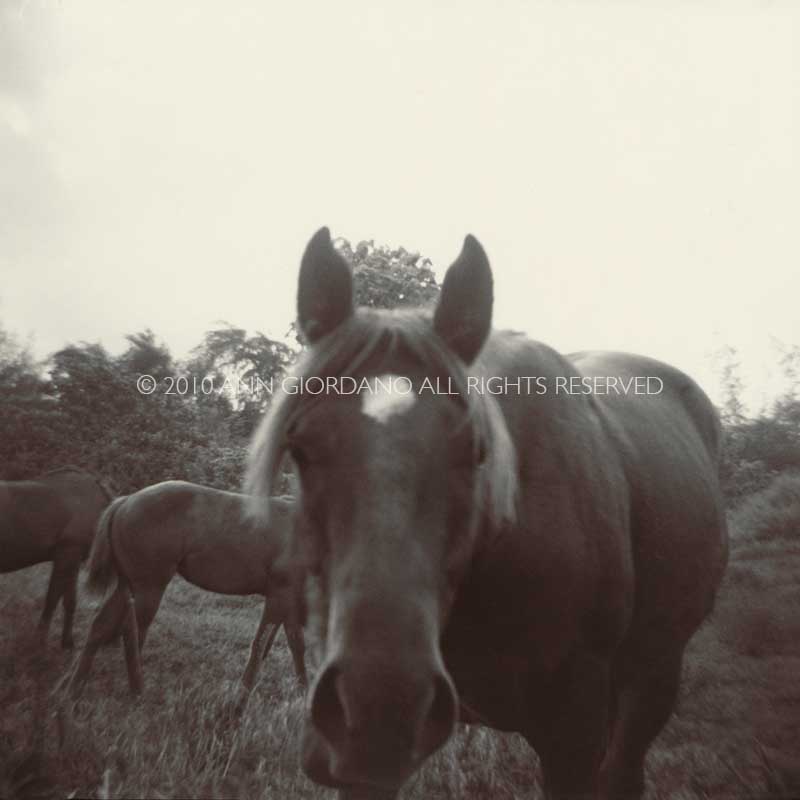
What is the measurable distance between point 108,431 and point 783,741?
381 inches

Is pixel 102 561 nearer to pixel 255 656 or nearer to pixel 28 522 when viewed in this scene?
pixel 28 522

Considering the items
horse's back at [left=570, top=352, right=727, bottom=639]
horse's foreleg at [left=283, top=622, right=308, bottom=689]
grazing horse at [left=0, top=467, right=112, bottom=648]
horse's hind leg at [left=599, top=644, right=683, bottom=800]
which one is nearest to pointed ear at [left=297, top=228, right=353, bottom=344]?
horse's back at [left=570, top=352, right=727, bottom=639]

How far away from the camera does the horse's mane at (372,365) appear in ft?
6.28

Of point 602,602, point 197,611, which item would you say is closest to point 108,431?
point 197,611

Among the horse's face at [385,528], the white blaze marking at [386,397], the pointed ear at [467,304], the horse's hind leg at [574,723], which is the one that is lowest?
the horse's hind leg at [574,723]

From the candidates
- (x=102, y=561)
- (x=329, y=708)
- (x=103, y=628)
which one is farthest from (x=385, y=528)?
(x=102, y=561)

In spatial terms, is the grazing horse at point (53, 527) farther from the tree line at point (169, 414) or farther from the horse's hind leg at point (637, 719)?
the horse's hind leg at point (637, 719)

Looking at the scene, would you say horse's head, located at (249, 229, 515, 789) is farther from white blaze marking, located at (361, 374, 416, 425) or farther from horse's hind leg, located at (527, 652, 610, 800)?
horse's hind leg, located at (527, 652, 610, 800)

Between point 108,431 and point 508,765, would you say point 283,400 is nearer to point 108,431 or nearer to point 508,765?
point 508,765

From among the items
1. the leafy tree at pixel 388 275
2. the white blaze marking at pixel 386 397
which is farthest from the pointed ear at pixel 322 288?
the leafy tree at pixel 388 275

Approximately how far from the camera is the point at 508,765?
13.8 ft

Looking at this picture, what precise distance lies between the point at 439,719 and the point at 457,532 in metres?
0.47

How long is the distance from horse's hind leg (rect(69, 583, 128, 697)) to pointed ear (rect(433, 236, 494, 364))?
4917mm

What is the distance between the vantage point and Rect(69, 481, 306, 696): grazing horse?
6012 mm
